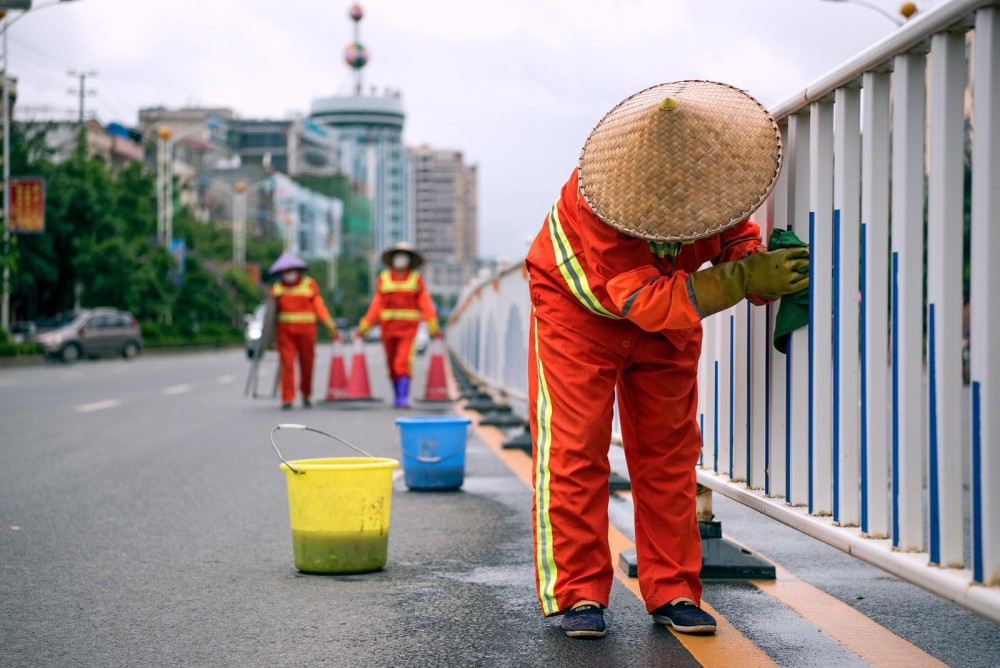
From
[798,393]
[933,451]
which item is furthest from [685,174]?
[933,451]

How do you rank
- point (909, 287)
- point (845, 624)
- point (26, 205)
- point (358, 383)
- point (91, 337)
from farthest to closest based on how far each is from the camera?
point (26, 205)
point (91, 337)
point (358, 383)
point (845, 624)
point (909, 287)

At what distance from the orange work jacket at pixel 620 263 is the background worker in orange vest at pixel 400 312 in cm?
1211

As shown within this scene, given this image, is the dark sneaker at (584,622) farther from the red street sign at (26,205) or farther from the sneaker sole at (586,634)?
the red street sign at (26,205)

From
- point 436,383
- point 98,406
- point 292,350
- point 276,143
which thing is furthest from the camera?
point 276,143

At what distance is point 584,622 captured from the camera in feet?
13.4

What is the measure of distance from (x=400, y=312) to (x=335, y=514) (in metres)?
11.2

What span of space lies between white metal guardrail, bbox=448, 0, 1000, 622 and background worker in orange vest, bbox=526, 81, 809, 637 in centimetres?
21

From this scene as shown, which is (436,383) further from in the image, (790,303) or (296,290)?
(790,303)

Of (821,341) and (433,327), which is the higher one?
(433,327)

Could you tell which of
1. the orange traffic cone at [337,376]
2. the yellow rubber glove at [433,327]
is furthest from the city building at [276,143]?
the yellow rubber glove at [433,327]

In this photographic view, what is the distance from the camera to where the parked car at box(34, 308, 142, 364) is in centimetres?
3709

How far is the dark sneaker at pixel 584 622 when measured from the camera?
4073mm

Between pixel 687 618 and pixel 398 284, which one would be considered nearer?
pixel 687 618

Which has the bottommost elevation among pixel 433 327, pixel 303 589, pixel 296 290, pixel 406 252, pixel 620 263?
pixel 303 589
